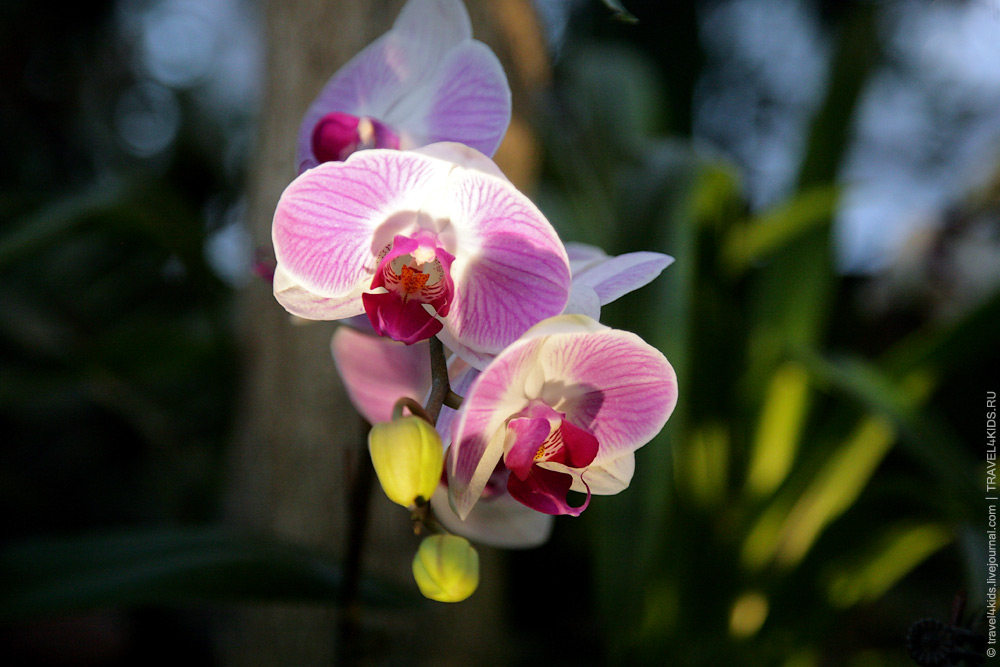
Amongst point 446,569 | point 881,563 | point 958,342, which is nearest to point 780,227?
point 958,342

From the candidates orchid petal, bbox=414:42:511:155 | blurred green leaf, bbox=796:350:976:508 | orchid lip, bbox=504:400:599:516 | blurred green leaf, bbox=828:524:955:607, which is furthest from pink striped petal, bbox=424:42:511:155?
blurred green leaf, bbox=828:524:955:607

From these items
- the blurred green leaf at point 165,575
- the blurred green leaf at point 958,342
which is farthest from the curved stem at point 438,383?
the blurred green leaf at point 958,342

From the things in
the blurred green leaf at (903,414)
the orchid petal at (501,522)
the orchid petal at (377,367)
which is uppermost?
the orchid petal at (377,367)

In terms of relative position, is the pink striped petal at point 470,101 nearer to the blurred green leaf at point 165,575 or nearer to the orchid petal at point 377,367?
the orchid petal at point 377,367

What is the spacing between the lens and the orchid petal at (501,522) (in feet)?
1.02

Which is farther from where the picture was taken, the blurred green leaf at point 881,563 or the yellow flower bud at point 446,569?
the blurred green leaf at point 881,563

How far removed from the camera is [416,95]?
295mm

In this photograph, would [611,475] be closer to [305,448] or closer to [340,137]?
[340,137]

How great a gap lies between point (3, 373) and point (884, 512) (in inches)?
45.0

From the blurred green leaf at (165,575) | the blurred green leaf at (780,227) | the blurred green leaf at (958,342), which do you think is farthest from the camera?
the blurred green leaf at (780,227)

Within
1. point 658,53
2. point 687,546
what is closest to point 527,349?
point 687,546

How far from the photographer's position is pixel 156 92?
149 cm

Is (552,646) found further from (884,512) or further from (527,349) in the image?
(527,349)

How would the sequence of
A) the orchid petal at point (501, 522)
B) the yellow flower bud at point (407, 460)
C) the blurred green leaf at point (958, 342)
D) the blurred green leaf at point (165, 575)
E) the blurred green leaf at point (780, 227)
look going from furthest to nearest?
the blurred green leaf at point (780, 227) → the blurred green leaf at point (958, 342) → the blurred green leaf at point (165, 575) → the orchid petal at point (501, 522) → the yellow flower bud at point (407, 460)
